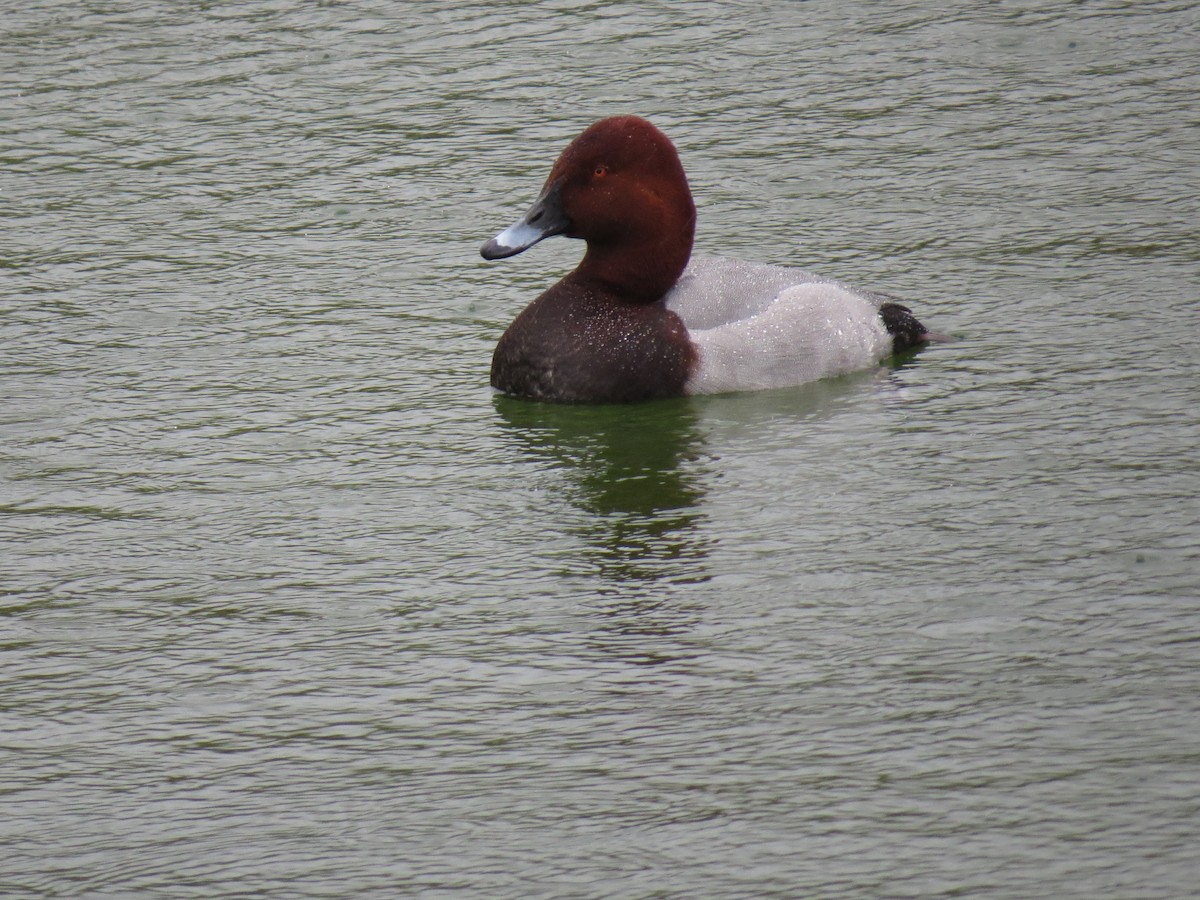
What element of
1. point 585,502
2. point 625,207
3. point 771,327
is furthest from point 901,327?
point 585,502

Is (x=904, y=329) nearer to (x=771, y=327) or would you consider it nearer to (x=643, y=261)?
(x=771, y=327)

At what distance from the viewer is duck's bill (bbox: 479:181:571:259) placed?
24.3ft

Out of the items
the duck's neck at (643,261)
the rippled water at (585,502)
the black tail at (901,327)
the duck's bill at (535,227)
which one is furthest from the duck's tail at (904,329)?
the duck's bill at (535,227)

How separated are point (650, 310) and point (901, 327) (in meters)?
0.89

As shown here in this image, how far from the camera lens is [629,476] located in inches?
255

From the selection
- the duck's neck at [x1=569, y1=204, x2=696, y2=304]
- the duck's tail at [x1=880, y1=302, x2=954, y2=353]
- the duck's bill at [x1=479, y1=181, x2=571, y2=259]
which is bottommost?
the duck's tail at [x1=880, y1=302, x2=954, y2=353]

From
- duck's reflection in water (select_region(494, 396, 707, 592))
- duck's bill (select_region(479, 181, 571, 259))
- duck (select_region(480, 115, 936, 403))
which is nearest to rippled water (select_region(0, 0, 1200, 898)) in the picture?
duck's reflection in water (select_region(494, 396, 707, 592))

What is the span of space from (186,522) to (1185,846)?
314cm

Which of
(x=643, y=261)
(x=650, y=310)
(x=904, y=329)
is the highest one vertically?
(x=643, y=261)

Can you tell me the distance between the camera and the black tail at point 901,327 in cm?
739

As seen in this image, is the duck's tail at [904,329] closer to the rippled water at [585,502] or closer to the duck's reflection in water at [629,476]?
the rippled water at [585,502]

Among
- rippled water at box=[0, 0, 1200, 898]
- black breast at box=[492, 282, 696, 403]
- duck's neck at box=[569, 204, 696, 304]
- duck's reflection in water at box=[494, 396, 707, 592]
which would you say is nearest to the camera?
rippled water at box=[0, 0, 1200, 898]

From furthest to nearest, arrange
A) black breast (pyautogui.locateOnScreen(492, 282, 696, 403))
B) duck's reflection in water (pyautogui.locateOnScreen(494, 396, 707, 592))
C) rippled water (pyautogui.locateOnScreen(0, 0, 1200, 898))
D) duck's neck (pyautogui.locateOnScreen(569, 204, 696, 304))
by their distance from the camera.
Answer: duck's neck (pyautogui.locateOnScreen(569, 204, 696, 304))
black breast (pyautogui.locateOnScreen(492, 282, 696, 403))
duck's reflection in water (pyautogui.locateOnScreen(494, 396, 707, 592))
rippled water (pyautogui.locateOnScreen(0, 0, 1200, 898))

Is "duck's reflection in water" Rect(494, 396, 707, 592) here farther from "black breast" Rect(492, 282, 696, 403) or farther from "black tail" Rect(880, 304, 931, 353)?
"black tail" Rect(880, 304, 931, 353)
